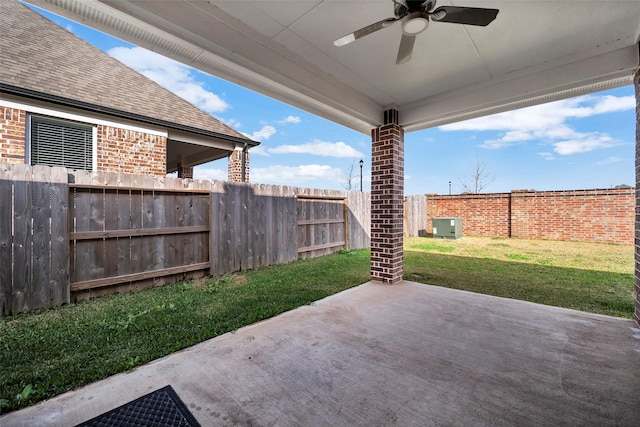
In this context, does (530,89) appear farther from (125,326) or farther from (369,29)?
(125,326)

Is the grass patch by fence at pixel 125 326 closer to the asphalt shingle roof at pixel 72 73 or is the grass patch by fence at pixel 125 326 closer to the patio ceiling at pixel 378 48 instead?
the patio ceiling at pixel 378 48

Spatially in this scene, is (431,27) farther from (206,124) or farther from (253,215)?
(206,124)

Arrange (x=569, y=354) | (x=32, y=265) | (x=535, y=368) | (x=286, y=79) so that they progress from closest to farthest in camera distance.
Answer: (x=535, y=368), (x=569, y=354), (x=286, y=79), (x=32, y=265)

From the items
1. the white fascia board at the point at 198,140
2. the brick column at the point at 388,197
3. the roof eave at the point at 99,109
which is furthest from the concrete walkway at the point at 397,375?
the white fascia board at the point at 198,140

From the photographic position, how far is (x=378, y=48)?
269cm

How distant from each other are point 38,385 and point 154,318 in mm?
1151

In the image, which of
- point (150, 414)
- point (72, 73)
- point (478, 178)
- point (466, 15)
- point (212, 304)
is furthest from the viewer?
point (478, 178)

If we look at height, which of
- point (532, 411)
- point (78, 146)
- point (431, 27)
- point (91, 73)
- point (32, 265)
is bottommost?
point (532, 411)

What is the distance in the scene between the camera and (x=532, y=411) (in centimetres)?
159

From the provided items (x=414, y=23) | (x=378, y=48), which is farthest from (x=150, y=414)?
(x=378, y=48)

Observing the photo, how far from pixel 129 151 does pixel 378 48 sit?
5.52 m

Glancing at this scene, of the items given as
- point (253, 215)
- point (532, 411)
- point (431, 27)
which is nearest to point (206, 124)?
point (253, 215)

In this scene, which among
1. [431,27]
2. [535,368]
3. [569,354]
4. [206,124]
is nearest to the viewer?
[535,368]

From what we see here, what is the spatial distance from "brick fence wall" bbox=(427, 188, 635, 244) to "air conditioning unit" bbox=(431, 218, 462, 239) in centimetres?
148
